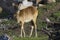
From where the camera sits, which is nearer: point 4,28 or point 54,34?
point 54,34

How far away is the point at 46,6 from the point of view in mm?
20719

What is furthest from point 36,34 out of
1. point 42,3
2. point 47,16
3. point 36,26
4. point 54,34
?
point 42,3

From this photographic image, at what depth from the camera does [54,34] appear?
28.5 ft

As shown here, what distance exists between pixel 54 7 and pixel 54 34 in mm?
11938

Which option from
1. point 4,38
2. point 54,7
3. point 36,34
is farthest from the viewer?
point 54,7

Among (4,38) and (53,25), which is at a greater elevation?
(4,38)

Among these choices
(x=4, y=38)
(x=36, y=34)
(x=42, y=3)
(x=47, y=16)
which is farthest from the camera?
(x=42, y=3)

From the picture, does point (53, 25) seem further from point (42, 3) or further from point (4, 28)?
point (42, 3)

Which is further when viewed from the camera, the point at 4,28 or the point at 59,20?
the point at 59,20

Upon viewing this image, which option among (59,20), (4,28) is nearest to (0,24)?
(4,28)

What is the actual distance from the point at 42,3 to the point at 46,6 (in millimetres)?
1323

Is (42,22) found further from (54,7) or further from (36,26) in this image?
(54,7)

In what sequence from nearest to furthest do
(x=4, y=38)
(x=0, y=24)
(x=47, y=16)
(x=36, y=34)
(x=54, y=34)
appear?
(x=4, y=38) < (x=54, y=34) < (x=36, y=34) < (x=0, y=24) < (x=47, y=16)

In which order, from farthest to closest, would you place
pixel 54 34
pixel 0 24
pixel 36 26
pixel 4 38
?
1. pixel 0 24
2. pixel 36 26
3. pixel 54 34
4. pixel 4 38
